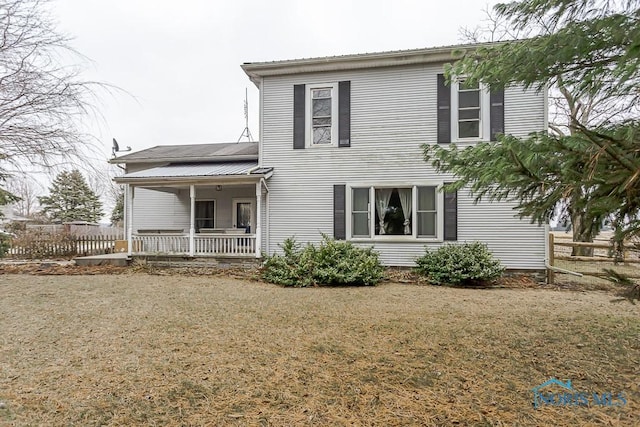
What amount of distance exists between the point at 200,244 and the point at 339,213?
443 cm

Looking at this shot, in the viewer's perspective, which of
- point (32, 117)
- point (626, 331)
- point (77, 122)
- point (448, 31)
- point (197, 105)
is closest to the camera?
point (32, 117)

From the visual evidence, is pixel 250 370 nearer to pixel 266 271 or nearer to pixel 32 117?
pixel 32 117

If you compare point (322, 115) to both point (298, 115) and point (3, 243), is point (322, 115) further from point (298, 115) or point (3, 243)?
point (3, 243)

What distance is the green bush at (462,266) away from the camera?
8.63 meters

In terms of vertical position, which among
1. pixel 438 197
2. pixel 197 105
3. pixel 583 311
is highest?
pixel 197 105

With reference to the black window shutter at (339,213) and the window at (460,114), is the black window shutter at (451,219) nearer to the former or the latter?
the window at (460,114)

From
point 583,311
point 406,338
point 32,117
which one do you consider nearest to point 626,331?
point 583,311

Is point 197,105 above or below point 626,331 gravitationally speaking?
above

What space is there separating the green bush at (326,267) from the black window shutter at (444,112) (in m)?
3.79

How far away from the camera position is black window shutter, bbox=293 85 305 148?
10461 millimetres

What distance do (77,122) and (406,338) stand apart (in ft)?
15.9

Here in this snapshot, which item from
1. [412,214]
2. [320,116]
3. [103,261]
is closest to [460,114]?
[412,214]

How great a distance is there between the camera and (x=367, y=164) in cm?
1019

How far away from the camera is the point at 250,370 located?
3488mm
